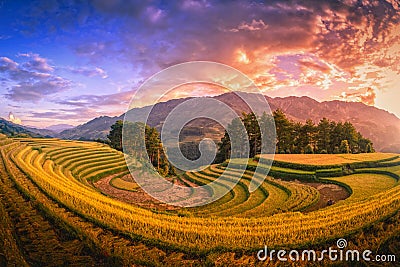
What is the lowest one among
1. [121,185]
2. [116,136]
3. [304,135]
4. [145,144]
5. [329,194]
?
[121,185]

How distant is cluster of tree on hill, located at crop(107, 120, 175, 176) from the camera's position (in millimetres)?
43428

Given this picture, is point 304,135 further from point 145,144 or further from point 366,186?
point 145,144

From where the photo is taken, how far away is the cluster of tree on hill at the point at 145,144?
43.4 meters

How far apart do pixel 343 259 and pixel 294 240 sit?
962mm

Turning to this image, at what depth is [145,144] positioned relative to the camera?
45.8 meters

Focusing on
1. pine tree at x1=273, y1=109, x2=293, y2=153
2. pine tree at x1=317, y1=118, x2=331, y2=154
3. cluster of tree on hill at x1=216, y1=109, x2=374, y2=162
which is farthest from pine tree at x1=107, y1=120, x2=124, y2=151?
pine tree at x1=317, y1=118, x2=331, y2=154

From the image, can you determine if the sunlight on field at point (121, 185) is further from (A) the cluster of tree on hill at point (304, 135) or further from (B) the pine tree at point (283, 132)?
(B) the pine tree at point (283, 132)

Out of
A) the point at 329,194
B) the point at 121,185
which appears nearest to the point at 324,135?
the point at 329,194

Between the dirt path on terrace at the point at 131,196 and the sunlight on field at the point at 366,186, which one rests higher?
the sunlight on field at the point at 366,186

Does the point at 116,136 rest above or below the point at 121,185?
above

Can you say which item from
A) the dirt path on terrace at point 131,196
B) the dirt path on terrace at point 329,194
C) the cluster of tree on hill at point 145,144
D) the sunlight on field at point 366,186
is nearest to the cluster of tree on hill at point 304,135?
the cluster of tree on hill at point 145,144

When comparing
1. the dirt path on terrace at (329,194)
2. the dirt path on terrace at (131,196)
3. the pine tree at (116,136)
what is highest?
the pine tree at (116,136)

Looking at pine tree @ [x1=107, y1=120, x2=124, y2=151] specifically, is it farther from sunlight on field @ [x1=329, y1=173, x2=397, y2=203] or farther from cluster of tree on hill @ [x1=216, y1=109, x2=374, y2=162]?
sunlight on field @ [x1=329, y1=173, x2=397, y2=203]

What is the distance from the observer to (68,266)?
4.25 meters
